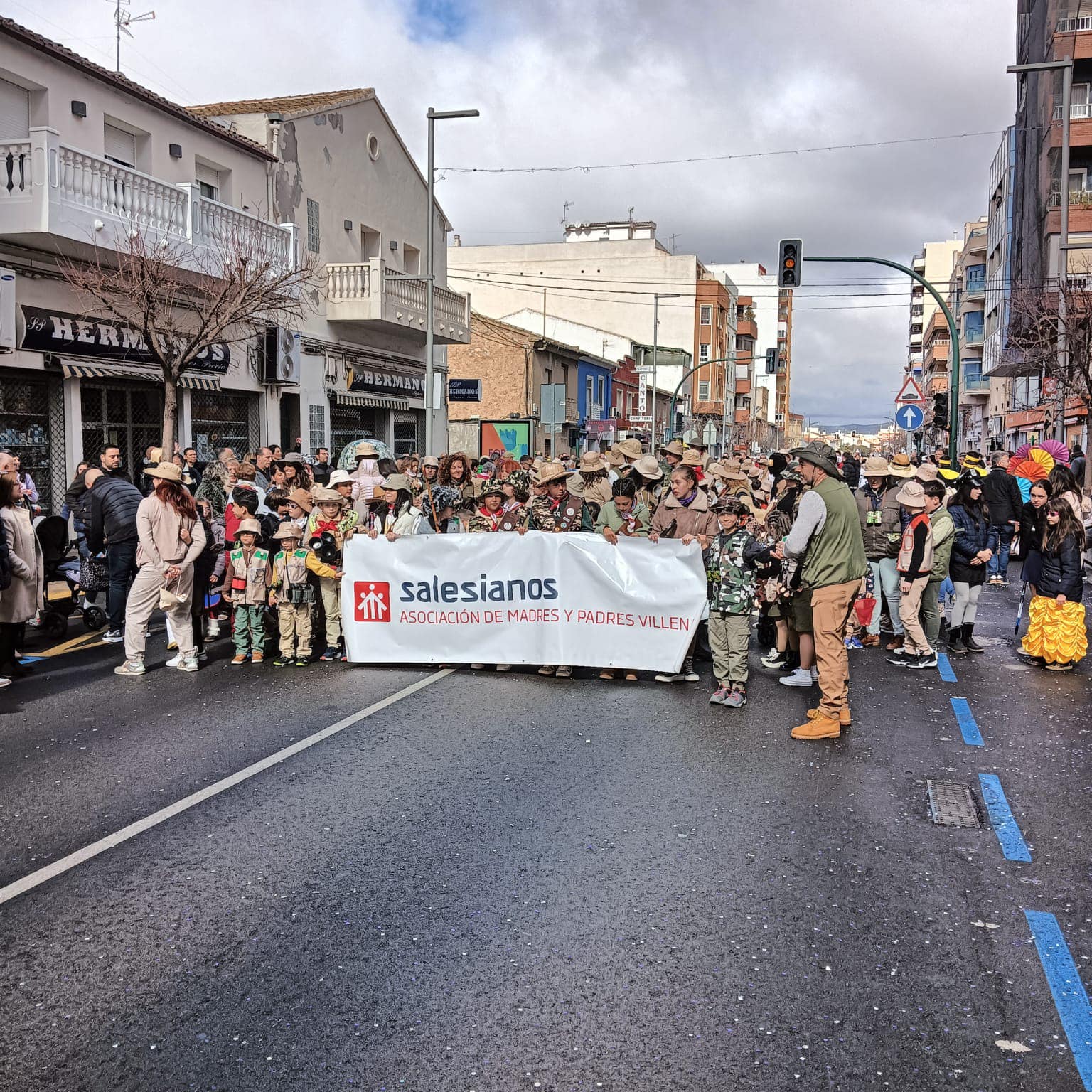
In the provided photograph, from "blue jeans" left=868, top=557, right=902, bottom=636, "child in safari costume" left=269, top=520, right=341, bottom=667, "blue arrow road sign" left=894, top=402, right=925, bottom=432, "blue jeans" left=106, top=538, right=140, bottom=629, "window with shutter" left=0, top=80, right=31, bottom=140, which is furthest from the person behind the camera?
"blue arrow road sign" left=894, top=402, right=925, bottom=432

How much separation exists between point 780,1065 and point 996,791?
10.9 ft

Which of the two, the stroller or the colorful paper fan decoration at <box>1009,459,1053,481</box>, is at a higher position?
the colorful paper fan decoration at <box>1009,459,1053,481</box>

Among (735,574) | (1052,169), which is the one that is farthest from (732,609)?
(1052,169)

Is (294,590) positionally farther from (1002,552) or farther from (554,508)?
(1002,552)

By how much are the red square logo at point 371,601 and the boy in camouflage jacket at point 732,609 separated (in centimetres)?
290

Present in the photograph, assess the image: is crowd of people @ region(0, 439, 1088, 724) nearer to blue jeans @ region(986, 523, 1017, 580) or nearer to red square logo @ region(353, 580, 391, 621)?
red square logo @ region(353, 580, 391, 621)

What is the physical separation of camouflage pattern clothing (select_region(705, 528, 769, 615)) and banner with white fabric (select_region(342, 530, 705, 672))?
442 mm

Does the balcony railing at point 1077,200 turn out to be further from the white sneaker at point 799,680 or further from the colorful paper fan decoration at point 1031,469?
the white sneaker at point 799,680

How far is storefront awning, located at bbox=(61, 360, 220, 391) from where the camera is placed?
654 inches

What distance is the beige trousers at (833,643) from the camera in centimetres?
742

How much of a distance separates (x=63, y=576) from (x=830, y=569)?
806 cm

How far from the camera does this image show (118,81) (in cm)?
1791

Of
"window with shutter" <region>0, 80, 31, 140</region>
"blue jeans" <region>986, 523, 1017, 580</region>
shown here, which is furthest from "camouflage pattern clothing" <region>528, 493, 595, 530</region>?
"window with shutter" <region>0, 80, 31, 140</region>

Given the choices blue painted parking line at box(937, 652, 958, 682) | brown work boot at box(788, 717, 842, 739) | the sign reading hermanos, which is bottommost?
blue painted parking line at box(937, 652, 958, 682)
